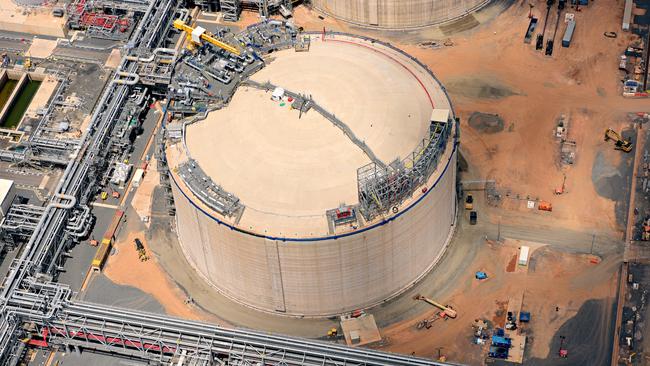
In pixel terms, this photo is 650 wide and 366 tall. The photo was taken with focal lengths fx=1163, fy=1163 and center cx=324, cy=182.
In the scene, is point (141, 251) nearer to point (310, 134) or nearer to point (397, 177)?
point (310, 134)

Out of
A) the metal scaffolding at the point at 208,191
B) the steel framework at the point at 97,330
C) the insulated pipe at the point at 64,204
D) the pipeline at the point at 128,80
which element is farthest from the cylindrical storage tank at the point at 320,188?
the pipeline at the point at 128,80

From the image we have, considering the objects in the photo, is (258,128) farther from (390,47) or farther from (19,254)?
(19,254)

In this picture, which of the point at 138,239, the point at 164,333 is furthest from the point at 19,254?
the point at 164,333

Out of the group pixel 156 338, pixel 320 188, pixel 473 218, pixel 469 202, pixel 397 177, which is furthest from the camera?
pixel 469 202

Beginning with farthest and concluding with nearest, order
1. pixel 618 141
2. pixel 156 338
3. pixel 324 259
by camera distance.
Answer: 1. pixel 618 141
2. pixel 156 338
3. pixel 324 259

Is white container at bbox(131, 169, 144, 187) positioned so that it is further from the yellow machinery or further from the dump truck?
the yellow machinery

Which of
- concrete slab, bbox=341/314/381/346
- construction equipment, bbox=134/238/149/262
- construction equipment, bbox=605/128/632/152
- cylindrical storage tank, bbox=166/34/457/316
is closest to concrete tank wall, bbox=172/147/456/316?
cylindrical storage tank, bbox=166/34/457/316

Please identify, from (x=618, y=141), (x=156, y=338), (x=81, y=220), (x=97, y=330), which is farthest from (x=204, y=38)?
(x=618, y=141)
